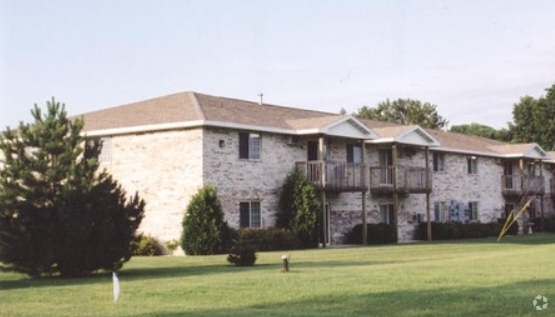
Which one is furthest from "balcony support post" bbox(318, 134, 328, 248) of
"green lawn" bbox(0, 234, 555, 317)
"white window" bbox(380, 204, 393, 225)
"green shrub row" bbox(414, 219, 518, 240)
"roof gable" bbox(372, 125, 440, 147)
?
"green lawn" bbox(0, 234, 555, 317)

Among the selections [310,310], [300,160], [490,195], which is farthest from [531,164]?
[310,310]

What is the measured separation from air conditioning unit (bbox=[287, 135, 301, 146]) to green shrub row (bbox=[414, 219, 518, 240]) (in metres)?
11.7

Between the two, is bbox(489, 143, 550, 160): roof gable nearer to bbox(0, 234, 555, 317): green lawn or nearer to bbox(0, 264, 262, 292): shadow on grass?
bbox(0, 234, 555, 317): green lawn

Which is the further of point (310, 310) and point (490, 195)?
point (490, 195)

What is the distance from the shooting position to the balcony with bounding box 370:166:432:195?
42.5 metres

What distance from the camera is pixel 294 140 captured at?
37812mm

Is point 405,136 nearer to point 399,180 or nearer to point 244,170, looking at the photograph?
point 399,180

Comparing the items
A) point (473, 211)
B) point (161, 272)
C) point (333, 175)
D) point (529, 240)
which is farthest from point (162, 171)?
point (473, 211)

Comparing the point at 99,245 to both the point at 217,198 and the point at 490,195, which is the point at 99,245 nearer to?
the point at 217,198

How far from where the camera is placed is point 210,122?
3275 cm

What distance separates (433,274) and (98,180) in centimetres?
821

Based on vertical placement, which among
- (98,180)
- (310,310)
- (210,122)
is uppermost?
(210,122)

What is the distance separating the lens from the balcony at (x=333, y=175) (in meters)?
37.2

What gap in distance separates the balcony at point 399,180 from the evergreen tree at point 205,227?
11821mm
